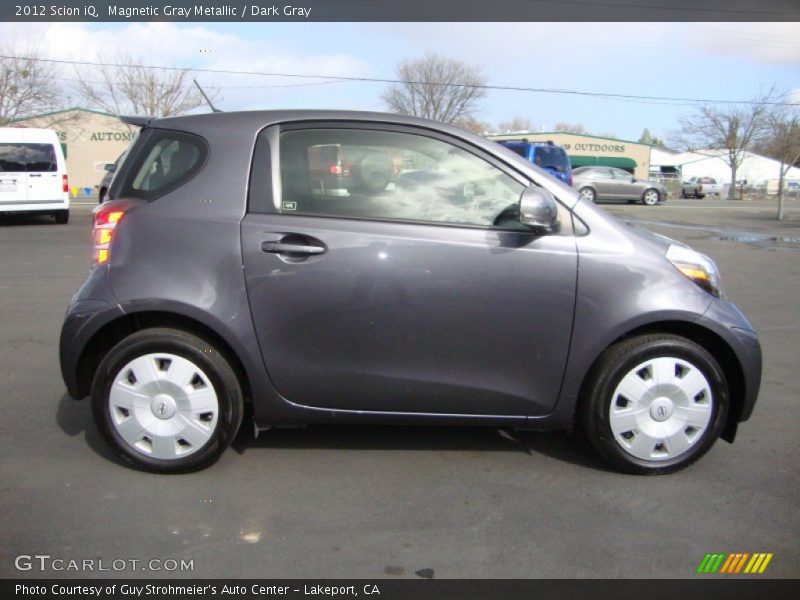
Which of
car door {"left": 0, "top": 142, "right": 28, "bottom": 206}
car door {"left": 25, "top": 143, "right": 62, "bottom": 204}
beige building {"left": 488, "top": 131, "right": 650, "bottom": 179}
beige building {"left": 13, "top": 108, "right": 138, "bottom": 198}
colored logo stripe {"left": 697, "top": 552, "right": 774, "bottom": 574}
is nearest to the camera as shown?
colored logo stripe {"left": 697, "top": 552, "right": 774, "bottom": 574}

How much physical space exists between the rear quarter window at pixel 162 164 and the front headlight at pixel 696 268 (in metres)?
2.39

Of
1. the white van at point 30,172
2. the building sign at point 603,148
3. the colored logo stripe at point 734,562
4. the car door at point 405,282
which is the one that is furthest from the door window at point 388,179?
the building sign at point 603,148

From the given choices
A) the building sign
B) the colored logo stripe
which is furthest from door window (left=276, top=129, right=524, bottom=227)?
the building sign

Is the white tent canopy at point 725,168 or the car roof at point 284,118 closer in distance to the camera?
the car roof at point 284,118

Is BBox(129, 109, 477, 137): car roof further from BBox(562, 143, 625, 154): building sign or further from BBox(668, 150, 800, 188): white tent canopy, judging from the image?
BBox(668, 150, 800, 188): white tent canopy

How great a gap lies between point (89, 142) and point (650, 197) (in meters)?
31.2

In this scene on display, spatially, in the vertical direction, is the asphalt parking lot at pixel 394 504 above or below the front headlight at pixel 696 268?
below

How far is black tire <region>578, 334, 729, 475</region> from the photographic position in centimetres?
334

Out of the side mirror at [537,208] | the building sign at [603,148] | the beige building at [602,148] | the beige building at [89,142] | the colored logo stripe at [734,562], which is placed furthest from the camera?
the building sign at [603,148]

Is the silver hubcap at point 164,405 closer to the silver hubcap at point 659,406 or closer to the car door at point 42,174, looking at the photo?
the silver hubcap at point 659,406

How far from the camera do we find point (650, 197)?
2938 centimetres

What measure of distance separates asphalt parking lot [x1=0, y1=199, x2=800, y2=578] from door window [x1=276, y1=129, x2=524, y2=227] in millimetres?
1292

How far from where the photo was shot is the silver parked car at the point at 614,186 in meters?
28.0

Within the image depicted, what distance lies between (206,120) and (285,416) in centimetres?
155
